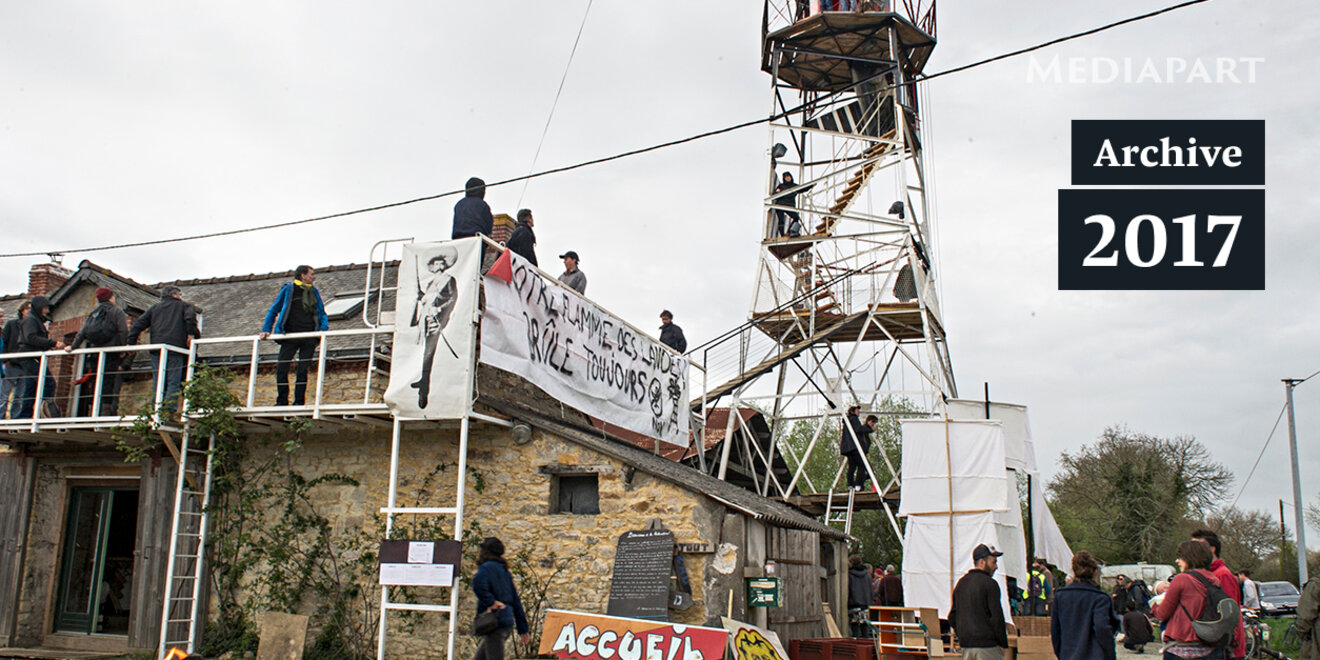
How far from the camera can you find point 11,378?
13.2 meters

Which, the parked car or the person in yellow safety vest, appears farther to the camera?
the parked car

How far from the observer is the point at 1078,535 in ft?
136

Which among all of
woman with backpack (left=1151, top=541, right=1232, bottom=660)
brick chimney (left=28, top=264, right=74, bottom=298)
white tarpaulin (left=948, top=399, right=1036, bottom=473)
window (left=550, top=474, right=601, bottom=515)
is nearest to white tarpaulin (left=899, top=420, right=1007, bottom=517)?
white tarpaulin (left=948, top=399, right=1036, bottom=473)

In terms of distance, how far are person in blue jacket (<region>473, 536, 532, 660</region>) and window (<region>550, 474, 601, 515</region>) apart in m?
2.83

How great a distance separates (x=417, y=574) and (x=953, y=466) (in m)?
6.75

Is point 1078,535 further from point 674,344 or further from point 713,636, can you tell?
point 713,636

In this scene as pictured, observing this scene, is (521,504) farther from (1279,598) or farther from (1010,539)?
(1279,598)

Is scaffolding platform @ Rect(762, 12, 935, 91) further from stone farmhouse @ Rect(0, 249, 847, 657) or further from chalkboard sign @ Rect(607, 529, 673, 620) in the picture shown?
chalkboard sign @ Rect(607, 529, 673, 620)

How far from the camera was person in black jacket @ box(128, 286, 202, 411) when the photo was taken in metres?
12.5

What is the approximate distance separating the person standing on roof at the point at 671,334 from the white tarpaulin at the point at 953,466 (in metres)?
5.78

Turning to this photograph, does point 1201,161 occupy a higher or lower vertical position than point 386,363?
higher

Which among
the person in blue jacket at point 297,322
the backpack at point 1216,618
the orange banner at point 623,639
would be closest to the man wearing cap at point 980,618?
the backpack at point 1216,618

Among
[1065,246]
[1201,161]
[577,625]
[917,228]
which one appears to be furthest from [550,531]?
[917,228]

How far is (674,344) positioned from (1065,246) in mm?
7326
